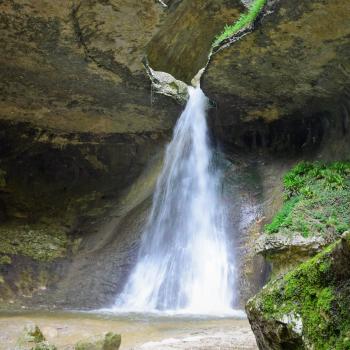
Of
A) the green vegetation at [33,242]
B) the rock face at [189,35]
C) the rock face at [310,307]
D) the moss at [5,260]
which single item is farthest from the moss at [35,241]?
the rock face at [310,307]

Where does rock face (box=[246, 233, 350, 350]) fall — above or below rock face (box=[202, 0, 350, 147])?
below

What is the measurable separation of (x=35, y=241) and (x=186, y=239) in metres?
4.47

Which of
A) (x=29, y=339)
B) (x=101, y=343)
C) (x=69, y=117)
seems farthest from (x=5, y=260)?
(x=101, y=343)

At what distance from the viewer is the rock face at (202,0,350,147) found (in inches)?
308

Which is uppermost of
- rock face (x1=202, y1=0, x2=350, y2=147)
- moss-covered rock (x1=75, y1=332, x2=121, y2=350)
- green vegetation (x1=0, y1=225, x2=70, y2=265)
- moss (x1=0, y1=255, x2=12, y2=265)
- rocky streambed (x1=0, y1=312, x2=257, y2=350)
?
rock face (x1=202, y1=0, x2=350, y2=147)

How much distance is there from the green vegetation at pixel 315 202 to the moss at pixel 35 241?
6.41 meters

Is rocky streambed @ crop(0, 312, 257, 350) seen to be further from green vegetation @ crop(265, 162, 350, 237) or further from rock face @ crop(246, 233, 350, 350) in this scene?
green vegetation @ crop(265, 162, 350, 237)

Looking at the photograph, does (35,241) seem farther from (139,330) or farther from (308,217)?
(308,217)

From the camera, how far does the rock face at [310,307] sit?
2.10 metres

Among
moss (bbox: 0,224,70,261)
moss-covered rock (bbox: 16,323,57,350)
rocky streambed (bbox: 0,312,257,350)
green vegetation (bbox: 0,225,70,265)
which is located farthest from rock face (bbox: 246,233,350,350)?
moss (bbox: 0,224,70,261)

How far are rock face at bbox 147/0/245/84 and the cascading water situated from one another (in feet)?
10.5

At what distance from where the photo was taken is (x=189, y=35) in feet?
52.8

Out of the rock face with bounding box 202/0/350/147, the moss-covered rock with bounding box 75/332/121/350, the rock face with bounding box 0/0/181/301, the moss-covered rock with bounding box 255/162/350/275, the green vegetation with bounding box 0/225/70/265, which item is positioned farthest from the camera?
the green vegetation with bounding box 0/225/70/265

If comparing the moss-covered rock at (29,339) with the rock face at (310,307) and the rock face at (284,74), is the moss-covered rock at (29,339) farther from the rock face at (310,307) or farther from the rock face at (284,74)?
the rock face at (284,74)
